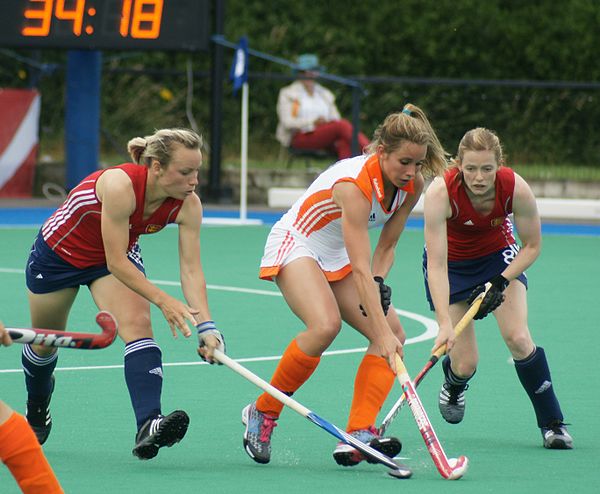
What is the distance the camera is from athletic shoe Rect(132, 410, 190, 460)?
15.8 ft

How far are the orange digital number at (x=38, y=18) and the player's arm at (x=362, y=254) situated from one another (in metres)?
9.50

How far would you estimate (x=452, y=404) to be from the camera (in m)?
5.85

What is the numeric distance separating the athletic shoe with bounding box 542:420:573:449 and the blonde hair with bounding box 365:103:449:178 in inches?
40.3

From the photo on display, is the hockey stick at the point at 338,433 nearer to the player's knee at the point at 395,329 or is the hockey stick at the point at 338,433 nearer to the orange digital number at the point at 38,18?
the player's knee at the point at 395,329

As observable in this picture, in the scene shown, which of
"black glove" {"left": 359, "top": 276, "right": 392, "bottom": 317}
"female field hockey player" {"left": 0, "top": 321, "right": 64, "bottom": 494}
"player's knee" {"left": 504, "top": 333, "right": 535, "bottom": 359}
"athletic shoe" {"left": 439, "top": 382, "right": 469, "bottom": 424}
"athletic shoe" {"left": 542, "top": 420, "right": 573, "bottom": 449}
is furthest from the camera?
"athletic shoe" {"left": 439, "top": 382, "right": 469, "bottom": 424}

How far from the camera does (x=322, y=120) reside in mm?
15703

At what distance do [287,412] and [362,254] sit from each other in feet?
3.79

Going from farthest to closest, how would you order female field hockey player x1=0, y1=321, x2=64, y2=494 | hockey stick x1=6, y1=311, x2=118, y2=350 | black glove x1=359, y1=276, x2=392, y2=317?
black glove x1=359, y1=276, x2=392, y2=317 → hockey stick x1=6, y1=311, x2=118, y2=350 → female field hockey player x1=0, y1=321, x2=64, y2=494

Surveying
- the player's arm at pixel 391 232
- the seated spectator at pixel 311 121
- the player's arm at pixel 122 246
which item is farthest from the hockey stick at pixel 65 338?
the seated spectator at pixel 311 121

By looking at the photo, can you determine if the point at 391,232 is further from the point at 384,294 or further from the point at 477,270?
the point at 477,270

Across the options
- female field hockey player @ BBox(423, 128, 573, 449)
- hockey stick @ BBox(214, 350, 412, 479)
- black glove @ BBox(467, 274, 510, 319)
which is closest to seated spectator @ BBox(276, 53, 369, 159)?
female field hockey player @ BBox(423, 128, 573, 449)

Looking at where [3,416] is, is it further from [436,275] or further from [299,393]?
[299,393]

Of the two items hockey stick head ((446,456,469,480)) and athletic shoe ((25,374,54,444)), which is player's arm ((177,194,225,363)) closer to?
athletic shoe ((25,374,54,444))

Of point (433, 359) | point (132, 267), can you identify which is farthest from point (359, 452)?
point (132, 267)
